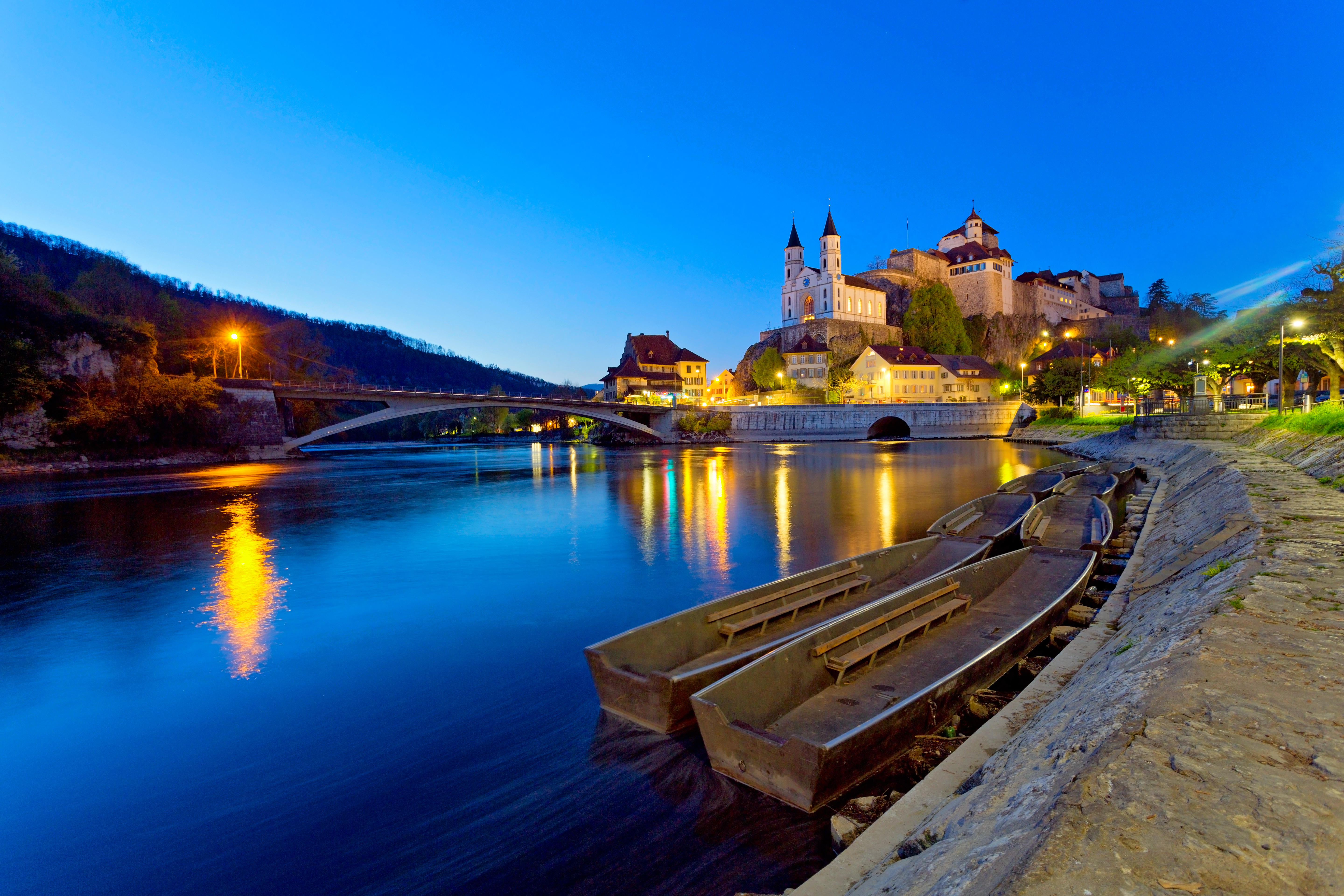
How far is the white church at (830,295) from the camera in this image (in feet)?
328

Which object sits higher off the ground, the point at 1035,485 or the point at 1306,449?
the point at 1306,449

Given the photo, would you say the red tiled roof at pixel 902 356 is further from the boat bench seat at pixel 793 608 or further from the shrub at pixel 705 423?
the boat bench seat at pixel 793 608

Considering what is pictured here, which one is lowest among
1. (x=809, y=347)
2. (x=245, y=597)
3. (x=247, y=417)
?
(x=245, y=597)

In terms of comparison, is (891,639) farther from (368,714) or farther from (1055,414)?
(1055,414)

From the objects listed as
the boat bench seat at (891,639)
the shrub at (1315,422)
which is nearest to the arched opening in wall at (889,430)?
the shrub at (1315,422)

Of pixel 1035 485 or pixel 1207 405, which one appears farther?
pixel 1207 405

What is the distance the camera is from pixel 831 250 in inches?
4082

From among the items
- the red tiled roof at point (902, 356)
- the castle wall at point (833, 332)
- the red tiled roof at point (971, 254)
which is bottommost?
the red tiled roof at point (902, 356)

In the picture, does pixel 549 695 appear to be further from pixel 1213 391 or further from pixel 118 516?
pixel 1213 391

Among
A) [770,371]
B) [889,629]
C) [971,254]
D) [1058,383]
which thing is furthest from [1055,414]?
[889,629]

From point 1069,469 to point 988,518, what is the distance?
498 inches

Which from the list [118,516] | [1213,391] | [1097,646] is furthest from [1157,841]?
[1213,391]

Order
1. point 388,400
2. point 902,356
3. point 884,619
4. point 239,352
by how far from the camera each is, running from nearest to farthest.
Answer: point 884,619
point 388,400
point 239,352
point 902,356

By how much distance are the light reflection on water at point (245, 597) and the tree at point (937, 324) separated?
95.7 m
